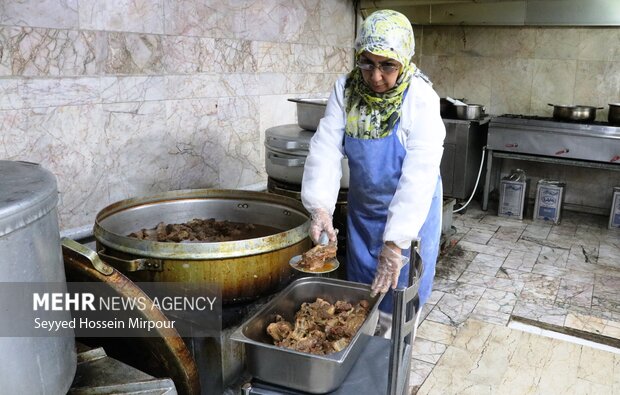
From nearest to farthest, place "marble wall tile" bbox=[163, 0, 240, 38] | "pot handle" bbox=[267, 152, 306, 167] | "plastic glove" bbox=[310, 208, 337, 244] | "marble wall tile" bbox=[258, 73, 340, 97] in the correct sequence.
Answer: "plastic glove" bbox=[310, 208, 337, 244] < "pot handle" bbox=[267, 152, 306, 167] < "marble wall tile" bbox=[163, 0, 240, 38] < "marble wall tile" bbox=[258, 73, 340, 97]

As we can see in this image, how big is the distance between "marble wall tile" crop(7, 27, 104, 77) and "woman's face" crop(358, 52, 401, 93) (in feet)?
6.43

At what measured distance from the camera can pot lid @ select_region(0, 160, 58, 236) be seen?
1044mm

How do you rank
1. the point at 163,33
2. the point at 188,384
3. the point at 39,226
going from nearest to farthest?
1. the point at 39,226
2. the point at 188,384
3. the point at 163,33

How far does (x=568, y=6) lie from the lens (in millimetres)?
5668

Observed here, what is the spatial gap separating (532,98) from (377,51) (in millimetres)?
5051

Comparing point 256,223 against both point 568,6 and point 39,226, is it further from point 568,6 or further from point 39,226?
point 568,6

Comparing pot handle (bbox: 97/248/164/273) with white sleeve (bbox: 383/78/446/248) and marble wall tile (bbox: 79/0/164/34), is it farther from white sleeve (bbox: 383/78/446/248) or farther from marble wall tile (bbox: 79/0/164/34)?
marble wall tile (bbox: 79/0/164/34)

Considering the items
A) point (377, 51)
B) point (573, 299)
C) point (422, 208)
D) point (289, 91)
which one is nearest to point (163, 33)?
point (289, 91)

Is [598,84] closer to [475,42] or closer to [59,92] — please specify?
[475,42]

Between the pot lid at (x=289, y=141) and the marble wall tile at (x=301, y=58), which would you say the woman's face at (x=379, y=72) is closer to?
the pot lid at (x=289, y=141)

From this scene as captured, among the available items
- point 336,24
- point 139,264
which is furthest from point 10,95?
point 336,24

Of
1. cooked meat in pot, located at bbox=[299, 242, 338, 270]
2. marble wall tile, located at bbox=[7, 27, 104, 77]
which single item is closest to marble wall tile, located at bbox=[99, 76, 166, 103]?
marble wall tile, located at bbox=[7, 27, 104, 77]

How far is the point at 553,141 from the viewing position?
5652 mm

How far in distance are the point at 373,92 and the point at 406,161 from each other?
339 mm
